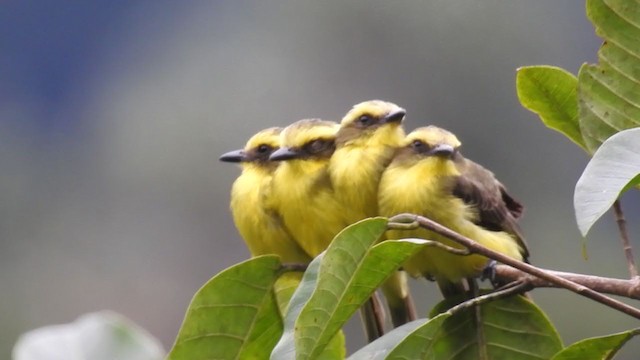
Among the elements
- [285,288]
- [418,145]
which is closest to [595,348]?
[285,288]

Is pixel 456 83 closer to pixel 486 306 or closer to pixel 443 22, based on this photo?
pixel 443 22

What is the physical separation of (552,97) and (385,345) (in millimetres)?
719

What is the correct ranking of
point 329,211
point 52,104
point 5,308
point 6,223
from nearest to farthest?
1. point 329,211
2. point 5,308
3. point 6,223
4. point 52,104

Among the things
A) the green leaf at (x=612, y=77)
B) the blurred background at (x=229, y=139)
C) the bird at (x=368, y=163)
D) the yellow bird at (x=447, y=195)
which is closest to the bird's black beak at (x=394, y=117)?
the bird at (x=368, y=163)

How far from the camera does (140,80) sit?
83.7ft

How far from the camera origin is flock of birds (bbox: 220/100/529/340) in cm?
360

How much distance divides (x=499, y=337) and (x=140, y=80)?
23.0 meters

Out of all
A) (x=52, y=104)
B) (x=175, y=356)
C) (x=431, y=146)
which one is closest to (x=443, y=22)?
(x=52, y=104)

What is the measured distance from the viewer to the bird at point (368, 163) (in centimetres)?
364

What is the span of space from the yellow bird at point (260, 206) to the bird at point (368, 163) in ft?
0.75

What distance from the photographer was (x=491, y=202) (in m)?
3.90

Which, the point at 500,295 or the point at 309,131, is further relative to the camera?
the point at 309,131

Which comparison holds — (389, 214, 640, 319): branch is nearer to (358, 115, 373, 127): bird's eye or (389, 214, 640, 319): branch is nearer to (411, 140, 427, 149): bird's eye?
(411, 140, 427, 149): bird's eye

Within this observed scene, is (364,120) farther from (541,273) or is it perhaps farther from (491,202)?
(541,273)
